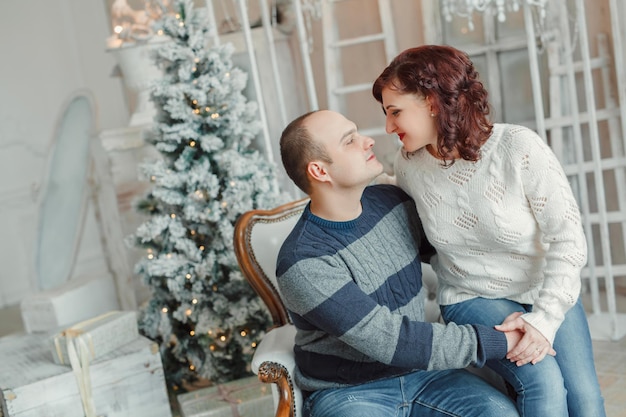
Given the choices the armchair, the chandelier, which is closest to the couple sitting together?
the armchair

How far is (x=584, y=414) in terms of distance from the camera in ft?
6.44

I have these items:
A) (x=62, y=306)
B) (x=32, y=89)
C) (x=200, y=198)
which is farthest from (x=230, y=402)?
(x=32, y=89)

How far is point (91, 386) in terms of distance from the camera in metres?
2.80

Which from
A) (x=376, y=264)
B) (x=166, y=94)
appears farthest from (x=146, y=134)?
(x=376, y=264)

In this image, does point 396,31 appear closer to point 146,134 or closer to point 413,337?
point 146,134

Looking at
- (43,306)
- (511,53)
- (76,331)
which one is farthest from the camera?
(511,53)

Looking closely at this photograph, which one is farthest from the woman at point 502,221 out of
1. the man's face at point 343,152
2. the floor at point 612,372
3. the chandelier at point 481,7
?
the chandelier at point 481,7

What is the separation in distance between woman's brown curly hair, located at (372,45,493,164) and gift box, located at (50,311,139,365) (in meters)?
1.47

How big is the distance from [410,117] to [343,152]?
7.4 inches

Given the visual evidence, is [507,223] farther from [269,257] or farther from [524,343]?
[269,257]

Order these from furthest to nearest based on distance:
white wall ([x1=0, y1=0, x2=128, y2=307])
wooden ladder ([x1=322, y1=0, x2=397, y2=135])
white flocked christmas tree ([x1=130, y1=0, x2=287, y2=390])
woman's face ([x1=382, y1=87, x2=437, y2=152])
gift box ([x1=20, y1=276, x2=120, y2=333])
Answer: white wall ([x1=0, y1=0, x2=128, y2=307])
wooden ladder ([x1=322, y1=0, x2=397, y2=135])
gift box ([x1=20, y1=276, x2=120, y2=333])
white flocked christmas tree ([x1=130, y1=0, x2=287, y2=390])
woman's face ([x1=382, y1=87, x2=437, y2=152])

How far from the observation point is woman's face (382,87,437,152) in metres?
1.99

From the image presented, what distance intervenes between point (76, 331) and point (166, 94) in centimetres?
92

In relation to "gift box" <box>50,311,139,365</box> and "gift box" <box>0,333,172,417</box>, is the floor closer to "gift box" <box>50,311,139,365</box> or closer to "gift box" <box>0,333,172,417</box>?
"gift box" <box>0,333,172,417</box>
